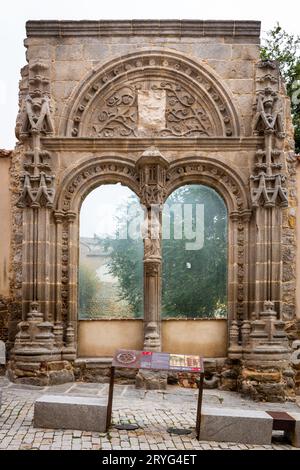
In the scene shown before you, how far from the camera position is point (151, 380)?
27.8 feet

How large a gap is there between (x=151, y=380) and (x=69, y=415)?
2.86 m

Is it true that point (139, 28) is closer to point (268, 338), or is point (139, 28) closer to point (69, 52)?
point (69, 52)

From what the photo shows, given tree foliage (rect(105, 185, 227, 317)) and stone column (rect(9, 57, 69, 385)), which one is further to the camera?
tree foliage (rect(105, 185, 227, 317))

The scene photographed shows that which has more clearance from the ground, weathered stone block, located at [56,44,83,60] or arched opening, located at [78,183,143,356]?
weathered stone block, located at [56,44,83,60]

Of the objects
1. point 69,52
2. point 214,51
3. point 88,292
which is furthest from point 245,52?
point 88,292

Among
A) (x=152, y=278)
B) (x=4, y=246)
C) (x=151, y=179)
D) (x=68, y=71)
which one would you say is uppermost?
(x=68, y=71)

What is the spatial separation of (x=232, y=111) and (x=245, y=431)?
5.67 m

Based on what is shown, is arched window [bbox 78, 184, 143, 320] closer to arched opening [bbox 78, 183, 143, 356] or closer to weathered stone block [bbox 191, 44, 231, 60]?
arched opening [bbox 78, 183, 143, 356]

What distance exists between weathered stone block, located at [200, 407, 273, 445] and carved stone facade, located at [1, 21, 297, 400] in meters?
2.98

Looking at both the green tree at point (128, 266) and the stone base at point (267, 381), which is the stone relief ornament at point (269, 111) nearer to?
the green tree at point (128, 266)

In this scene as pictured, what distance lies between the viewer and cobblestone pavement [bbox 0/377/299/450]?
5.36 metres

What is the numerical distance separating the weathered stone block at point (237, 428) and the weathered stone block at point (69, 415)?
1.14 metres

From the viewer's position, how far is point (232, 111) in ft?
30.5

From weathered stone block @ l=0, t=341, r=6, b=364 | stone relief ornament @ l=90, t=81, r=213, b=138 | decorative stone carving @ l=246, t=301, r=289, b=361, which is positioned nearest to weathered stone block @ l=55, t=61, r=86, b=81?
stone relief ornament @ l=90, t=81, r=213, b=138
